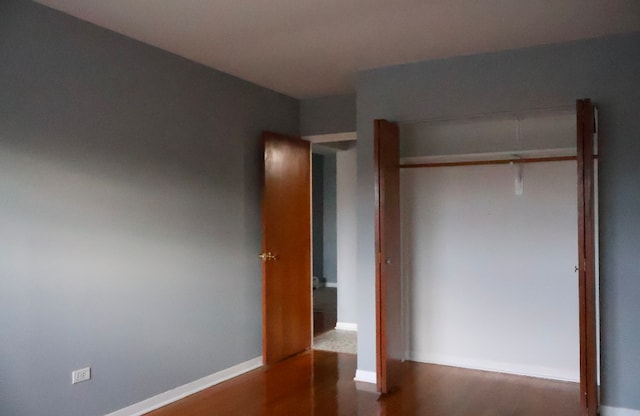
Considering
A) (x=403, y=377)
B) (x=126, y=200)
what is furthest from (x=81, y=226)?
(x=403, y=377)

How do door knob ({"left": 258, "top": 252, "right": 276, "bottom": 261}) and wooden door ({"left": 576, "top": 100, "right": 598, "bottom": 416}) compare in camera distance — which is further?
door knob ({"left": 258, "top": 252, "right": 276, "bottom": 261})

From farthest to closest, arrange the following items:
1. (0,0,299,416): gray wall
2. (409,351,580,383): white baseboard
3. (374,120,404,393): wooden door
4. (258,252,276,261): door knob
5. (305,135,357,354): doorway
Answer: (305,135,357,354): doorway → (258,252,276,261): door knob → (409,351,580,383): white baseboard → (374,120,404,393): wooden door → (0,0,299,416): gray wall

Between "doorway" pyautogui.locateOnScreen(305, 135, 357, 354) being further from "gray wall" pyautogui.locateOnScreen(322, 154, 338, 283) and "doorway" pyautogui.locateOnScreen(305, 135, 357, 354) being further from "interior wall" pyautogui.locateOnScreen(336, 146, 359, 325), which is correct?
"gray wall" pyautogui.locateOnScreen(322, 154, 338, 283)

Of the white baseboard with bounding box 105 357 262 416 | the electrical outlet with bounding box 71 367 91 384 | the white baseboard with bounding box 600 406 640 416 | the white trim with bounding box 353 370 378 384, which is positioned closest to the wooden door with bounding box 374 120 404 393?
the white trim with bounding box 353 370 378 384

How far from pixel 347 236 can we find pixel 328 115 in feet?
5.18

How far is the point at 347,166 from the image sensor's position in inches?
250

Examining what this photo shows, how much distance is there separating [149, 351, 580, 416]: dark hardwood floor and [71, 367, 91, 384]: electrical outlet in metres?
0.60

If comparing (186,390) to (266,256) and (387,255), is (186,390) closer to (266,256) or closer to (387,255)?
(266,256)

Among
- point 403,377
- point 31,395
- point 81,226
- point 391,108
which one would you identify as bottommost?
point 403,377

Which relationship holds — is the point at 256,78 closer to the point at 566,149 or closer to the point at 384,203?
the point at 384,203

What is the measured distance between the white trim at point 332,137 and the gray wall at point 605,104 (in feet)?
3.77

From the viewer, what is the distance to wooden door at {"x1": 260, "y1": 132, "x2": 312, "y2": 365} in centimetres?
481

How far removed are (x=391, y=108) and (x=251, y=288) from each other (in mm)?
2011

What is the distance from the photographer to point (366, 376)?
4.30 meters
